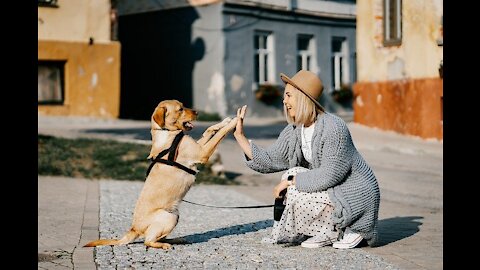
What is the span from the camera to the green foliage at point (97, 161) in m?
11.7

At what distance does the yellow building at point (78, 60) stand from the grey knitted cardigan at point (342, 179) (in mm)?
16341

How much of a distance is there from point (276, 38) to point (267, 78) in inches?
55.3

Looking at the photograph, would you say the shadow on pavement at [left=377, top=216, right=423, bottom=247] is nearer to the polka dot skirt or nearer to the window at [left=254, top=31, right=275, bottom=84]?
the polka dot skirt

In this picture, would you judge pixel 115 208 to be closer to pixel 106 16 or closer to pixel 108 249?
pixel 108 249

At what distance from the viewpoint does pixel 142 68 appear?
27.2m

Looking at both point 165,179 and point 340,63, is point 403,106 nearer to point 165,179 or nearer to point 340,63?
point 165,179

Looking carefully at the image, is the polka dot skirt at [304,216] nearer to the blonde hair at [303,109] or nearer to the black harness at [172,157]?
the blonde hair at [303,109]

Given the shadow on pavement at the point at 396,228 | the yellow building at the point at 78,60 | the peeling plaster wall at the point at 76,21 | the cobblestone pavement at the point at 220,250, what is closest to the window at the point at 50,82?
the yellow building at the point at 78,60

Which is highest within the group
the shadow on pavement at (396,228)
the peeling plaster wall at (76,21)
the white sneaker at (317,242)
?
the peeling plaster wall at (76,21)

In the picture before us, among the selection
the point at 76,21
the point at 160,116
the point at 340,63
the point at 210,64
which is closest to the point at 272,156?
the point at 160,116

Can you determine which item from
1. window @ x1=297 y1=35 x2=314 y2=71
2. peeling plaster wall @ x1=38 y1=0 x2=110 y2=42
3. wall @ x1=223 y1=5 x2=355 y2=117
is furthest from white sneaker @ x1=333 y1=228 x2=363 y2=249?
window @ x1=297 y1=35 x2=314 y2=71

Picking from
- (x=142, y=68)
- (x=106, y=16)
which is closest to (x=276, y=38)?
(x=142, y=68)

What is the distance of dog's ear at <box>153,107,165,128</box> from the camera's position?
19.4 ft

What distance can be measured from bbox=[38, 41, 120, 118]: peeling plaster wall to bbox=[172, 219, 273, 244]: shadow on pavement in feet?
49.0
